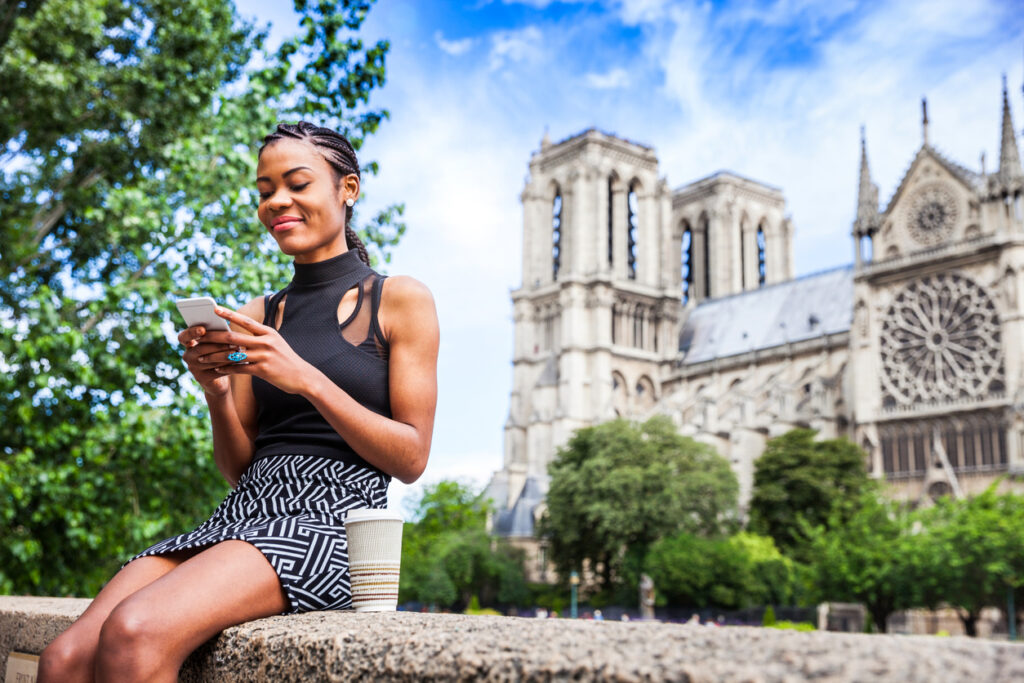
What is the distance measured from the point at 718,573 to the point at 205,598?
33.5 meters

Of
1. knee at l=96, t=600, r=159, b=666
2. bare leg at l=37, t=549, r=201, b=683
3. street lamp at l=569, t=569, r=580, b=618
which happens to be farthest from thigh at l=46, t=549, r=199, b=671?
street lamp at l=569, t=569, r=580, b=618

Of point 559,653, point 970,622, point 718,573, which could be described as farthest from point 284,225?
point 718,573

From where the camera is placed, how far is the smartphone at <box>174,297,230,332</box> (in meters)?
2.25

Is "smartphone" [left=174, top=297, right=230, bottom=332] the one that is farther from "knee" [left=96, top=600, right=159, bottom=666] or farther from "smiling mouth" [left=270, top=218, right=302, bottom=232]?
"knee" [left=96, top=600, right=159, bottom=666]

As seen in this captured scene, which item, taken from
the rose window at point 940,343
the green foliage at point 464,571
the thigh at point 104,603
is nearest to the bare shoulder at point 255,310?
the thigh at point 104,603

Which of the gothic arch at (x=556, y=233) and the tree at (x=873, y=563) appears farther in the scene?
the gothic arch at (x=556, y=233)

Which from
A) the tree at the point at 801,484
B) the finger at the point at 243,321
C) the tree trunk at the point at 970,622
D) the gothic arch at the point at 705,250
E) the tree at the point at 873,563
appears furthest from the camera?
the gothic arch at the point at 705,250

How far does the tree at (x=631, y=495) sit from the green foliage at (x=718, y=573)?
4.42 feet

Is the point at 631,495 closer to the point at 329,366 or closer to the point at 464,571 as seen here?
the point at 464,571

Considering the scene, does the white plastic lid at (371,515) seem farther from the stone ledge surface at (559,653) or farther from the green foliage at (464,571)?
the green foliage at (464,571)

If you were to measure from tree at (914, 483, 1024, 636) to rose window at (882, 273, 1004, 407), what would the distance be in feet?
38.2

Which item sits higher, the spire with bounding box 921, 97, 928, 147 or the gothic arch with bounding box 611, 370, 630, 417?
the spire with bounding box 921, 97, 928, 147

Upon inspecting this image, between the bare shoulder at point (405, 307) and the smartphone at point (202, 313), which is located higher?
the bare shoulder at point (405, 307)

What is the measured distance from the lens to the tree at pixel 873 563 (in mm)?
29016
